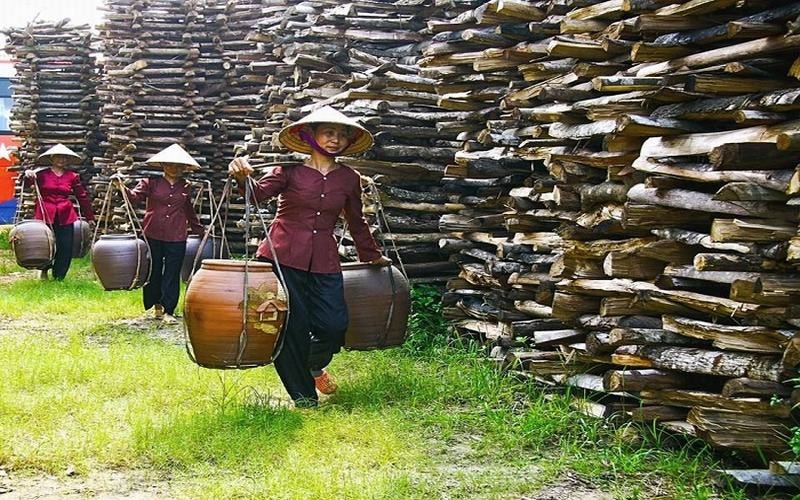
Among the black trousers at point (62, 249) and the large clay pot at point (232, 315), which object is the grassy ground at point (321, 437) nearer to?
the large clay pot at point (232, 315)

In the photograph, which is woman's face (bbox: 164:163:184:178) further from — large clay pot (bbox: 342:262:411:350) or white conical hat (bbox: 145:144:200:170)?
large clay pot (bbox: 342:262:411:350)

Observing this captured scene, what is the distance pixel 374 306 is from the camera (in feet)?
22.0

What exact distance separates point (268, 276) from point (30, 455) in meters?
1.65

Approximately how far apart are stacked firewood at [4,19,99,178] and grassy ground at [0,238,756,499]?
1375cm

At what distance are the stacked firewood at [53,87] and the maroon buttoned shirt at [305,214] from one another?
15415mm

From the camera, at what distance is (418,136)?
373 inches

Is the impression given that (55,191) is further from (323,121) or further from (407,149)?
(323,121)

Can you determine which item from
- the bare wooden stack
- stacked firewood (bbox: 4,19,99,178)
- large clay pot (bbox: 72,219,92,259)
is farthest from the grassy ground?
stacked firewood (bbox: 4,19,99,178)

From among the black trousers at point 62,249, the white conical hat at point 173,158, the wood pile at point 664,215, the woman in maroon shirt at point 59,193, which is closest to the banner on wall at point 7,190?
the black trousers at point 62,249

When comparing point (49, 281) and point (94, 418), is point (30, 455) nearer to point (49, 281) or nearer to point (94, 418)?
point (94, 418)

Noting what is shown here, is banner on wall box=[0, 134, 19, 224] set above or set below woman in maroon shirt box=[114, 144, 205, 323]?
below

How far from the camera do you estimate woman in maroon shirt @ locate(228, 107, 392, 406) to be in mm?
6379

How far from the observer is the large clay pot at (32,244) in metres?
12.7

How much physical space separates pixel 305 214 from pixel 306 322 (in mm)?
725
